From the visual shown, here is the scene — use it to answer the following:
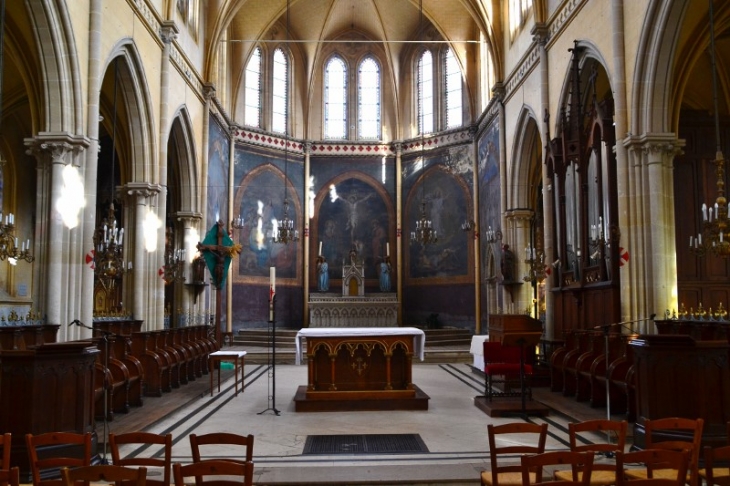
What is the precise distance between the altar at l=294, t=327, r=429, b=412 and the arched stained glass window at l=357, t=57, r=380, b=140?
18233 mm

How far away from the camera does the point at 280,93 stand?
92.2ft

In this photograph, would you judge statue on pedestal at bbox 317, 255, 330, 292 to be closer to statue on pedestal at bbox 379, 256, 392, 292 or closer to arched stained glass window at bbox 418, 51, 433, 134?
statue on pedestal at bbox 379, 256, 392, 292

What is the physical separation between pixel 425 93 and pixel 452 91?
1313mm

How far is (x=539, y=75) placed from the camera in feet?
57.9

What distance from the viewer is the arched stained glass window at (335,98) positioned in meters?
28.8

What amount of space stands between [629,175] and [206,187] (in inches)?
537

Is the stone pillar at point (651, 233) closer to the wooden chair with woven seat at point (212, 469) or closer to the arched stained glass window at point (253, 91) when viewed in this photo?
the wooden chair with woven seat at point (212, 469)

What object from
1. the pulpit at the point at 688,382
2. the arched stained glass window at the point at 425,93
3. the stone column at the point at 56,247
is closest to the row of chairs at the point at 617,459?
the pulpit at the point at 688,382

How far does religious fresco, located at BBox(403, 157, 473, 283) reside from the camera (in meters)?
25.6

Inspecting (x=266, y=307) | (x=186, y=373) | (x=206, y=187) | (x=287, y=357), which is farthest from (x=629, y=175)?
(x=266, y=307)

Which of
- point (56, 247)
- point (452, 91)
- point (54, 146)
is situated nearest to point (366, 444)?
point (56, 247)

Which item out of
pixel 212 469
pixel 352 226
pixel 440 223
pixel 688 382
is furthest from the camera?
pixel 352 226

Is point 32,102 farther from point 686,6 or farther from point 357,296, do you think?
point 357,296

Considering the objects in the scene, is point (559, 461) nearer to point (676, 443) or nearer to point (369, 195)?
point (676, 443)
